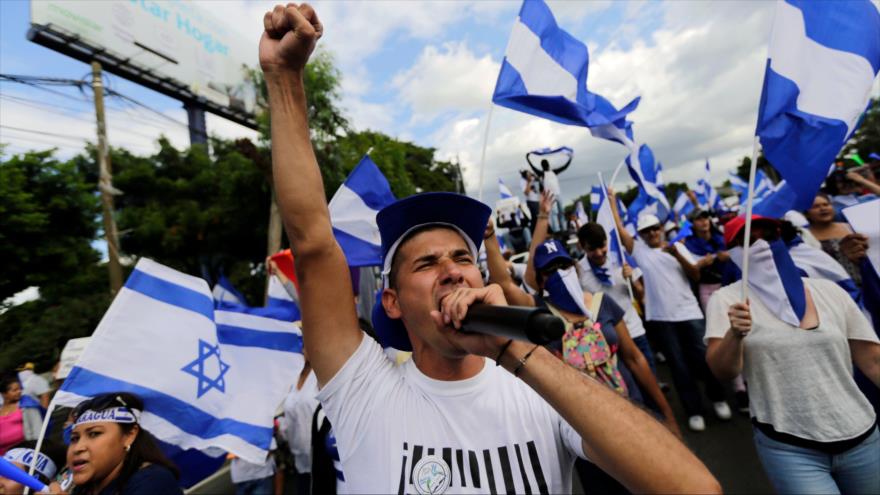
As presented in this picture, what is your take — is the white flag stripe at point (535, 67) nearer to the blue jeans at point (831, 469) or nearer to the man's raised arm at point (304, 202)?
the man's raised arm at point (304, 202)

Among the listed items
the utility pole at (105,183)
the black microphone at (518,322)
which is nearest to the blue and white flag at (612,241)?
the black microphone at (518,322)

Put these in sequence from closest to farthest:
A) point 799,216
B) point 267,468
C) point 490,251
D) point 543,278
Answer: point 490,251 < point 543,278 < point 267,468 < point 799,216

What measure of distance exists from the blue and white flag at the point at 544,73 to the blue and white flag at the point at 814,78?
143 centimetres

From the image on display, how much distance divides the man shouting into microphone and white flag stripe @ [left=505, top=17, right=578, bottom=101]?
2.41m

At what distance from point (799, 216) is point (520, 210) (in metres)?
5.19

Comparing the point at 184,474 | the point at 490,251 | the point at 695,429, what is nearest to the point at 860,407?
the point at 490,251

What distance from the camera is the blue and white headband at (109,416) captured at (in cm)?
239

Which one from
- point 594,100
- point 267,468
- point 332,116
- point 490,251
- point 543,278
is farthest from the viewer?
point 332,116

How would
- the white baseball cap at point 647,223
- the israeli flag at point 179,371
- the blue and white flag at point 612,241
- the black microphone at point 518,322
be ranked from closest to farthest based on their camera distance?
the black microphone at point 518,322 < the israeli flag at point 179,371 < the blue and white flag at point 612,241 < the white baseball cap at point 647,223

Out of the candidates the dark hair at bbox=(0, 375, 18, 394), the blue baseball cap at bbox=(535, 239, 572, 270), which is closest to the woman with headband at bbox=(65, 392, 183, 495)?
the blue baseball cap at bbox=(535, 239, 572, 270)

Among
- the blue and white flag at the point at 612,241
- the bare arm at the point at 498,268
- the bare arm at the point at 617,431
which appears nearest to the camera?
the bare arm at the point at 617,431

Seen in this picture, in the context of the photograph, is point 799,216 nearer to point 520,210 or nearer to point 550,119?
point 550,119

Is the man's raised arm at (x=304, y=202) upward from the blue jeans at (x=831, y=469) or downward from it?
upward

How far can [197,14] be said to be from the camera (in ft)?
105
